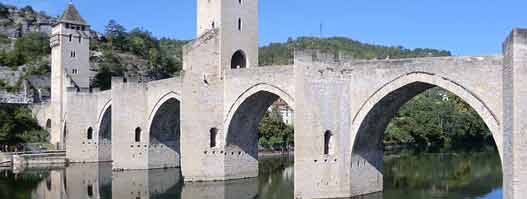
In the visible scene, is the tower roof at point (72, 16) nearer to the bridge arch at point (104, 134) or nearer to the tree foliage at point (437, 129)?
the bridge arch at point (104, 134)

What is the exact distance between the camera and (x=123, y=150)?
34719 mm

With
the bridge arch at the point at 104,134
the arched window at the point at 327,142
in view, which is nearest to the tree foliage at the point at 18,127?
the bridge arch at the point at 104,134

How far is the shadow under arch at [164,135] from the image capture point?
3441cm

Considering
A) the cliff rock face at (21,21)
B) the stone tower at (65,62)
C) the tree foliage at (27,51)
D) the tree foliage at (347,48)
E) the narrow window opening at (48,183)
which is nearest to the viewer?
the narrow window opening at (48,183)

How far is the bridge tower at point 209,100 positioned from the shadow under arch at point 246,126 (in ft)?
0.59

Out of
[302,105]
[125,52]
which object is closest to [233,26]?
[302,105]

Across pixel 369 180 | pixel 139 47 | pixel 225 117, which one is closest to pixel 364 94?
pixel 369 180

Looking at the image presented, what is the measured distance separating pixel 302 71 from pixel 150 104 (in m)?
14.9

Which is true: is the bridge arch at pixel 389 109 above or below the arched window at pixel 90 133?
above

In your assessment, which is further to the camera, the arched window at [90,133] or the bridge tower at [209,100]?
the arched window at [90,133]

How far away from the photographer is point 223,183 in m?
27.8

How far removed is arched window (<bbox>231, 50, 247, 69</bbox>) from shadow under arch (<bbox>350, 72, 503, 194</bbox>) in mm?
9202

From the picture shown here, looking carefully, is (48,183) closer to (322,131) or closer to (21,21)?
(322,131)

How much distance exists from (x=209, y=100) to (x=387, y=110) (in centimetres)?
916
